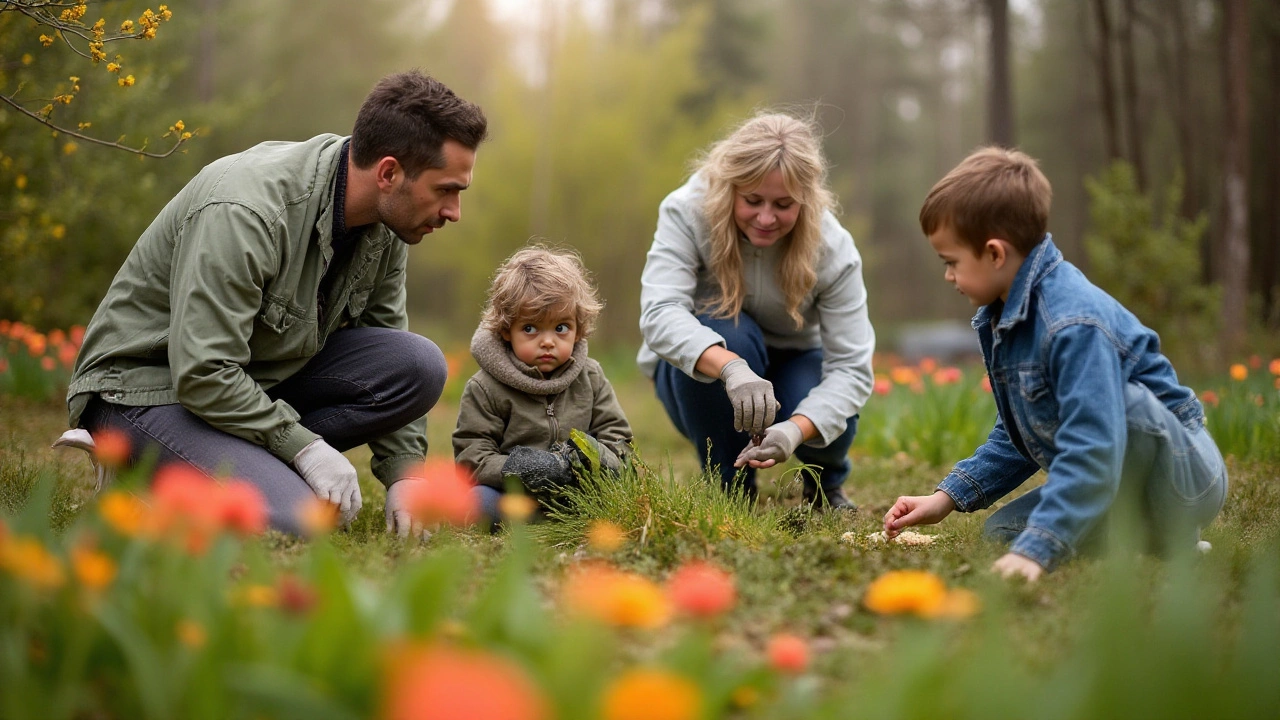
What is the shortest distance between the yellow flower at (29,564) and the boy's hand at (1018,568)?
1609 millimetres

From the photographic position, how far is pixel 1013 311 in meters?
2.24

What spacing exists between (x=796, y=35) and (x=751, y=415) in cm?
2595

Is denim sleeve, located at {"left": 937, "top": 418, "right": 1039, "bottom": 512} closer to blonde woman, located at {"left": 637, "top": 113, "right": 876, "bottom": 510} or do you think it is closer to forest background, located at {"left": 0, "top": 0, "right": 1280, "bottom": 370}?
blonde woman, located at {"left": 637, "top": 113, "right": 876, "bottom": 510}

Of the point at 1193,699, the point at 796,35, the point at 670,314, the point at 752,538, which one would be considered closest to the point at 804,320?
the point at 670,314

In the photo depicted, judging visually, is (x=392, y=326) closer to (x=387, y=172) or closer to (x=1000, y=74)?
(x=387, y=172)

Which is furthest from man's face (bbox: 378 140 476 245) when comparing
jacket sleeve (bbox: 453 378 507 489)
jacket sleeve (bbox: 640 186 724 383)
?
jacket sleeve (bbox: 640 186 724 383)

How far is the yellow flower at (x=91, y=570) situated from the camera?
117 centimetres

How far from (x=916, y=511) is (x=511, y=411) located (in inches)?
51.3

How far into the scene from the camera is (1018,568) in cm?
195

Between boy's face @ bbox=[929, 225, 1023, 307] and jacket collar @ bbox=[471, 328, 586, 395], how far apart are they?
127cm

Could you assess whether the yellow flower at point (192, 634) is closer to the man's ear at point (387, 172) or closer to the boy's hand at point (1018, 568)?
the boy's hand at point (1018, 568)

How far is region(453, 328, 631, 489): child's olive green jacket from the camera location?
9.80ft

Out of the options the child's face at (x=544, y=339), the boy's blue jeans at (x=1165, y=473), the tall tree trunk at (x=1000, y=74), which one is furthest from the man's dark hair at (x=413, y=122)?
the tall tree trunk at (x=1000, y=74)

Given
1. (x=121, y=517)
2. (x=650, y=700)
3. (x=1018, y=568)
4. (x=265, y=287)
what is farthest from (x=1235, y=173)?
(x=121, y=517)
